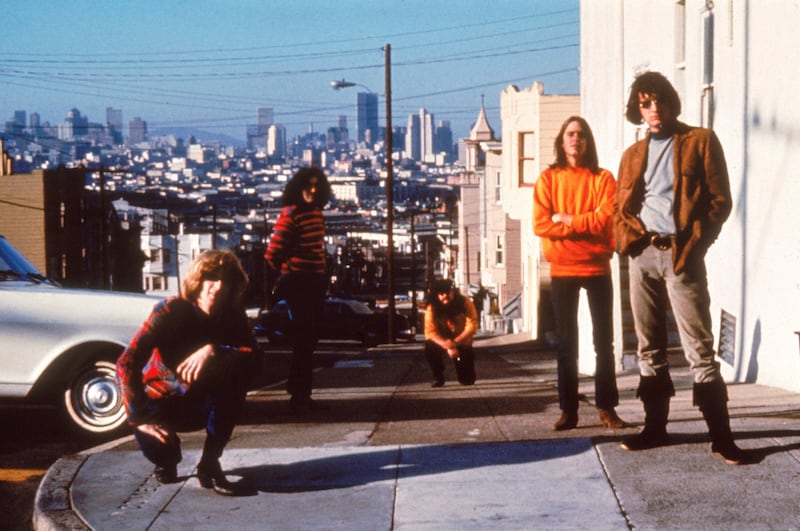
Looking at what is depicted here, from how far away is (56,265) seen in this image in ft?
187

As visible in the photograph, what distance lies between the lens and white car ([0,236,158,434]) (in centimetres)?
864

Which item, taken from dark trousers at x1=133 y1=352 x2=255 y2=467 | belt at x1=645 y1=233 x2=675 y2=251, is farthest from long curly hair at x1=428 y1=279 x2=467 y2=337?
dark trousers at x1=133 y1=352 x2=255 y2=467

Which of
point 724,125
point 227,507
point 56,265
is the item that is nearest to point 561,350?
point 227,507

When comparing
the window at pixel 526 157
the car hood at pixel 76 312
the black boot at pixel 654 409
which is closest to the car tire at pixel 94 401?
the car hood at pixel 76 312

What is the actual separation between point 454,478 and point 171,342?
162 cm

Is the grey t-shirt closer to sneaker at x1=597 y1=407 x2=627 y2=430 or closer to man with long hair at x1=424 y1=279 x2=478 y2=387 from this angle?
sneaker at x1=597 y1=407 x2=627 y2=430

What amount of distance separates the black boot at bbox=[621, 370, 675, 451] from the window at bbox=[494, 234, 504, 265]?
52080mm

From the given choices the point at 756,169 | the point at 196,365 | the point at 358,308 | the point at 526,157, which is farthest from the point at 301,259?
the point at 358,308

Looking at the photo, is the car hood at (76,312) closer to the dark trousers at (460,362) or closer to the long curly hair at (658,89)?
the long curly hair at (658,89)

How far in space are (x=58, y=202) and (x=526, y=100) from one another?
2743cm

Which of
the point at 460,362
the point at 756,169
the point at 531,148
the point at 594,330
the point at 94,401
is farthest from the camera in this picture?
the point at 531,148

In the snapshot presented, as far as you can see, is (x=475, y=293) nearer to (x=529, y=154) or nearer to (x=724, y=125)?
(x=529, y=154)

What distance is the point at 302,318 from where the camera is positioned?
30.0 feet

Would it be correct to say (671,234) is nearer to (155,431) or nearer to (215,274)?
(215,274)
